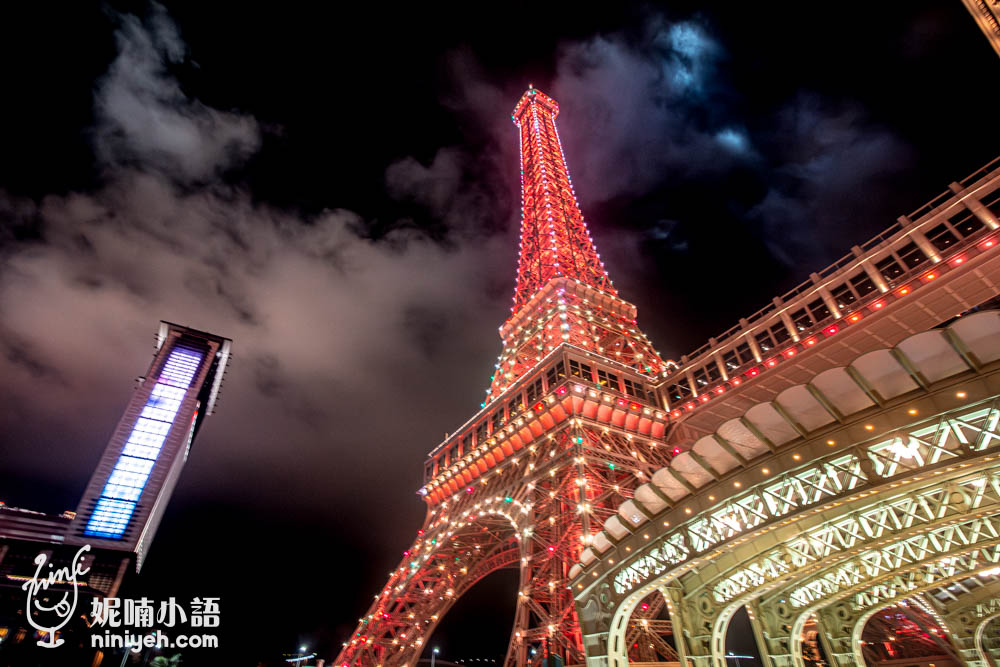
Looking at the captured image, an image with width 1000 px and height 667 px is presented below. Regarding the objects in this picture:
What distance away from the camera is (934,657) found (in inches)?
1454

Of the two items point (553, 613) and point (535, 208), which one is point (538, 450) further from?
point (535, 208)

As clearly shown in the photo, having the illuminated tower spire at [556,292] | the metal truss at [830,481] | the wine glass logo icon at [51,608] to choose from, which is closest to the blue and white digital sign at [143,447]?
the wine glass logo icon at [51,608]

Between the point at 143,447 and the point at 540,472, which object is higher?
the point at 143,447

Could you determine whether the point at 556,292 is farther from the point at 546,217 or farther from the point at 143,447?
the point at 143,447

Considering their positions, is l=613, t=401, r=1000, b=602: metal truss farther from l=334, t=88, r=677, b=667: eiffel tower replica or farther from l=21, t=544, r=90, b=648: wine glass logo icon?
l=21, t=544, r=90, b=648: wine glass logo icon

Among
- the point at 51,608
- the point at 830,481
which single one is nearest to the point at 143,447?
the point at 51,608

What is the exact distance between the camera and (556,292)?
134 ft

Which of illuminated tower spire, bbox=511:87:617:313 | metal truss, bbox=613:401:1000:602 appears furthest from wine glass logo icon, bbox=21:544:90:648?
metal truss, bbox=613:401:1000:602

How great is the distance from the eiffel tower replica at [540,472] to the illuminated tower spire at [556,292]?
168 mm

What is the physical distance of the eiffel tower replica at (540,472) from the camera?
21.9m

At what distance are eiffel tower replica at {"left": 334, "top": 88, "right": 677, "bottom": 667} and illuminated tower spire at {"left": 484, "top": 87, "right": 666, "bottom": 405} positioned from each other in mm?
168

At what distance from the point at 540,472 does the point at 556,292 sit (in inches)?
722

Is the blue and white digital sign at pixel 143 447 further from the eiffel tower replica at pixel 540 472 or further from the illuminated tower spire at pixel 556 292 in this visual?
the illuminated tower spire at pixel 556 292

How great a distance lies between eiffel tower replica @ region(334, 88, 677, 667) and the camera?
21859 millimetres
